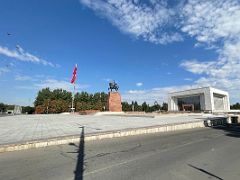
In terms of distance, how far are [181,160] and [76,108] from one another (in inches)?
3507

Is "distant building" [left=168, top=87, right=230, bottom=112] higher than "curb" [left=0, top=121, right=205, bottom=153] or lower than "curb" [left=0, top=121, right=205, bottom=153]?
higher

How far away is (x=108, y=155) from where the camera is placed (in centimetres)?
877

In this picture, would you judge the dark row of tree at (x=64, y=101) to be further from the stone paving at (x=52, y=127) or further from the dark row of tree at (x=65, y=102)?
the stone paving at (x=52, y=127)

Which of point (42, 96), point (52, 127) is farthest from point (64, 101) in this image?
point (52, 127)

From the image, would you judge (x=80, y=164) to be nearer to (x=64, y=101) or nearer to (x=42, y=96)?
(x=64, y=101)

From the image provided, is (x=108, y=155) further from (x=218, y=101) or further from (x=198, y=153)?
(x=218, y=101)

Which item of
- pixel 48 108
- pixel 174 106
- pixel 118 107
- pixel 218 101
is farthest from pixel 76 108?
pixel 218 101

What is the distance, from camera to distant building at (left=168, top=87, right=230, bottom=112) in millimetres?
81756

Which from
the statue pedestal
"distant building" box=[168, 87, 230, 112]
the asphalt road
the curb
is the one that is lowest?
the asphalt road

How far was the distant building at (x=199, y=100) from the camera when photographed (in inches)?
3219

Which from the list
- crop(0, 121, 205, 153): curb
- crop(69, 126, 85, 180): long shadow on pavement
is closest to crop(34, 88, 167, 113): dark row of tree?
crop(0, 121, 205, 153): curb

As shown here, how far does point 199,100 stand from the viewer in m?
88.4

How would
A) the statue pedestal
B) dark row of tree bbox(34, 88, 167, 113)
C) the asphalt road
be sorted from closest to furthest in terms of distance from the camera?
the asphalt road, the statue pedestal, dark row of tree bbox(34, 88, 167, 113)

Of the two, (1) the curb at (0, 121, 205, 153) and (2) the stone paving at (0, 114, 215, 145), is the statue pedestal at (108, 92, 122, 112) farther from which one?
(1) the curb at (0, 121, 205, 153)
